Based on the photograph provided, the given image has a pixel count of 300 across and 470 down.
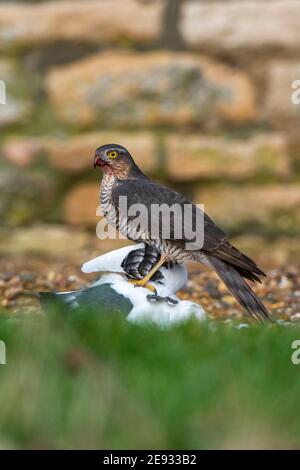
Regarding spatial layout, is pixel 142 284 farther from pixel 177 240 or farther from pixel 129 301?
pixel 177 240

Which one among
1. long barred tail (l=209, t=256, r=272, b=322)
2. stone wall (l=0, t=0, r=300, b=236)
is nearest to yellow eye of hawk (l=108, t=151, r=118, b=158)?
long barred tail (l=209, t=256, r=272, b=322)

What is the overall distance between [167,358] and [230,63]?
4.68 meters

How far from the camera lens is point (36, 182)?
7434mm

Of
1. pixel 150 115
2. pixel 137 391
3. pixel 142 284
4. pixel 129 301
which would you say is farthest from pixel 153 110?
pixel 137 391

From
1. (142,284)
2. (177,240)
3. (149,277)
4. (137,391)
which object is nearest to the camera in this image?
(137,391)

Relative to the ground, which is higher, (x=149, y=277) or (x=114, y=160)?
(x=114, y=160)

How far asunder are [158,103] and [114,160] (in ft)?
6.60

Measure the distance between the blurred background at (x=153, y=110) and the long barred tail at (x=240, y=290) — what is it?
2088 millimetres

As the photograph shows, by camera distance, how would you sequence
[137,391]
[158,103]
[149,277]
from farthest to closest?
[158,103]
[149,277]
[137,391]

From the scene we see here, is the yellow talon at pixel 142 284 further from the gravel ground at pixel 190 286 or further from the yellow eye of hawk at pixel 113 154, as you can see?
the yellow eye of hawk at pixel 113 154

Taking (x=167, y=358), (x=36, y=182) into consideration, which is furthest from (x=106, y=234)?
(x=167, y=358)

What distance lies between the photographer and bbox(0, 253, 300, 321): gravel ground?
580cm

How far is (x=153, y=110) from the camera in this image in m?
7.59
